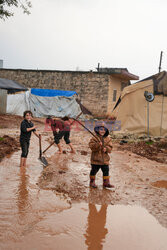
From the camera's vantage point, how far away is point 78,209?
3.74 m

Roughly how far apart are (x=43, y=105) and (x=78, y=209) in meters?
17.2

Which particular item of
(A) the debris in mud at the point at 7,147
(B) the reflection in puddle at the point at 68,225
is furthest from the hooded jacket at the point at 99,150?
(A) the debris in mud at the point at 7,147

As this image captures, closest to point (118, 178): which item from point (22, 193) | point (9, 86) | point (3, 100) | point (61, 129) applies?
point (22, 193)

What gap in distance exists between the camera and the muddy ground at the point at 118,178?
4.17 m

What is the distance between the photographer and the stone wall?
21.9 meters

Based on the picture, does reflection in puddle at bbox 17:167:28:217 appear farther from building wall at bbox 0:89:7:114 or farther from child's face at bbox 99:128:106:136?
building wall at bbox 0:89:7:114

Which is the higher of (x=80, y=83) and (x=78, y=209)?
(x=80, y=83)

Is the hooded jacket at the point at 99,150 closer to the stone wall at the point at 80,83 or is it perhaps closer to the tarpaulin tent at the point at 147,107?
the tarpaulin tent at the point at 147,107

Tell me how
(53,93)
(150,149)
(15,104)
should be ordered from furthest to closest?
(53,93) → (15,104) → (150,149)

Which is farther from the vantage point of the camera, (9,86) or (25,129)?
(9,86)

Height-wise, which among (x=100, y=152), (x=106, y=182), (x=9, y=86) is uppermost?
(x=9, y=86)

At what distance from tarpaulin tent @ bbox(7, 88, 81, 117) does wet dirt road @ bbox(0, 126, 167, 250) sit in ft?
46.2

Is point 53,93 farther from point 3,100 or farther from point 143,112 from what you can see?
point 143,112

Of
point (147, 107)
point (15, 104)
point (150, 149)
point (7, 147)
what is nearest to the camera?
point (7, 147)
